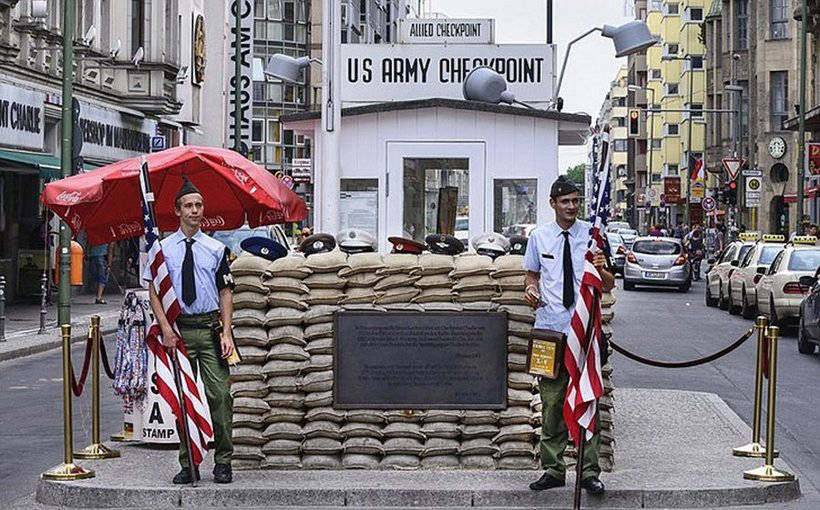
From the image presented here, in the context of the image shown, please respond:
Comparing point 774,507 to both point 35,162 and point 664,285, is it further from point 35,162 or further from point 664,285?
point 664,285

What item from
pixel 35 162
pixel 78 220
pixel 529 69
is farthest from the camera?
pixel 35 162

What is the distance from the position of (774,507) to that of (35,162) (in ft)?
75.4

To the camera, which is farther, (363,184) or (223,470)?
(363,184)

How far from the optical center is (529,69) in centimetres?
1753

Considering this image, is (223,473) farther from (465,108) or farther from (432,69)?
(432,69)

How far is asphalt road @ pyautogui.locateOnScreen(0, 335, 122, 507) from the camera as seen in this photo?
12.1m

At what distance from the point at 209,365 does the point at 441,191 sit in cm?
609

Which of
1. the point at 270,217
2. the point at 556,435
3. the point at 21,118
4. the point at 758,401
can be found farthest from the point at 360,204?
the point at 21,118

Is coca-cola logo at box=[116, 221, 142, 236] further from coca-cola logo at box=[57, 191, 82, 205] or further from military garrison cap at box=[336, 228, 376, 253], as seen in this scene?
military garrison cap at box=[336, 228, 376, 253]

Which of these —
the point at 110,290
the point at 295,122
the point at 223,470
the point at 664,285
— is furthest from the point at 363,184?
the point at 664,285

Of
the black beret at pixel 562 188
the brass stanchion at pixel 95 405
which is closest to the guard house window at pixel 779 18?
the brass stanchion at pixel 95 405

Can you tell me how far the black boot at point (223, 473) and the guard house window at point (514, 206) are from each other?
612 centimetres

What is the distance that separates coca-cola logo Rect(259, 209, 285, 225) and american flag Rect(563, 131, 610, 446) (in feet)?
17.5

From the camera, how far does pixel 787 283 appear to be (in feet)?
93.7
